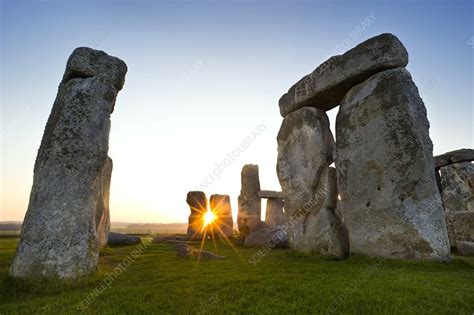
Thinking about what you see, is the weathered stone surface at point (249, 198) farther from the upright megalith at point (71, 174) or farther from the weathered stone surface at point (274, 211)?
the upright megalith at point (71, 174)

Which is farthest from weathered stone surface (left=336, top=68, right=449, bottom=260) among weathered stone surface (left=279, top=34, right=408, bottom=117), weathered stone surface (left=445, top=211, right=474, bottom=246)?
weathered stone surface (left=445, top=211, right=474, bottom=246)

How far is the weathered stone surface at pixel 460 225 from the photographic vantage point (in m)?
Answer: 11.9

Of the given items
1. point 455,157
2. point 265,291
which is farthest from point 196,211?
point 265,291

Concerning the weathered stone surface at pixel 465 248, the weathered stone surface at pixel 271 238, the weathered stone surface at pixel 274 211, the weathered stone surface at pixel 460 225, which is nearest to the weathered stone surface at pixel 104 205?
the weathered stone surface at pixel 271 238

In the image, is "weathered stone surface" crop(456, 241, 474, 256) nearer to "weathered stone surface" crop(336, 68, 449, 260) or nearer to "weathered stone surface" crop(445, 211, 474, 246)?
"weathered stone surface" crop(445, 211, 474, 246)

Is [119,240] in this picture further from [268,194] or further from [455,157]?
[455,157]

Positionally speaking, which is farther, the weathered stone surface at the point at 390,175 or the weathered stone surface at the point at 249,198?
the weathered stone surface at the point at 249,198

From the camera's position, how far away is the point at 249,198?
22.7 meters

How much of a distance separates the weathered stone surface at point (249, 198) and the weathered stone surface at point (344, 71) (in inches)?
393

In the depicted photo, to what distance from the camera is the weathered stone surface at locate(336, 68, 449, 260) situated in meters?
8.20

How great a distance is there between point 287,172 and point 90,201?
24.4 feet

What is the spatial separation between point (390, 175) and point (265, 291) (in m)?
5.35

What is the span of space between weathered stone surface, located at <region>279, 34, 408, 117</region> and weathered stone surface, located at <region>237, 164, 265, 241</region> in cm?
999

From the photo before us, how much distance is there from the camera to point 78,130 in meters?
7.14
